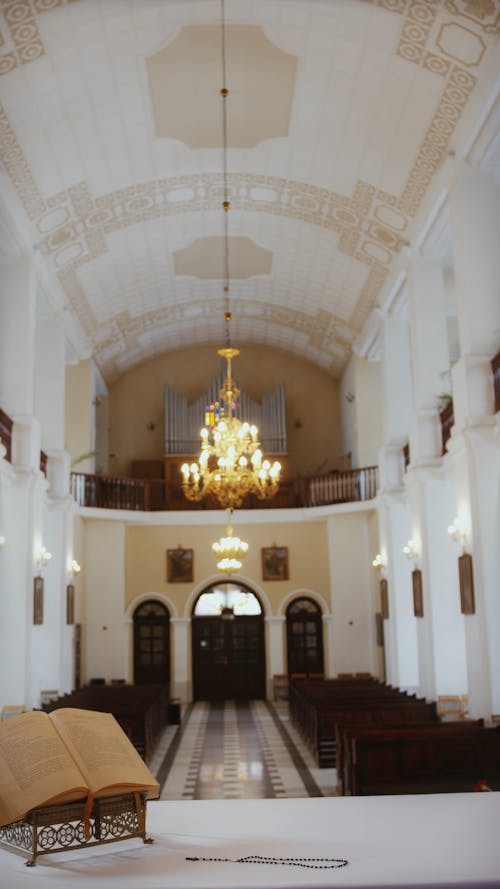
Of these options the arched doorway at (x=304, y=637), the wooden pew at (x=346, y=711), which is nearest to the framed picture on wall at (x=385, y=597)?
the wooden pew at (x=346, y=711)

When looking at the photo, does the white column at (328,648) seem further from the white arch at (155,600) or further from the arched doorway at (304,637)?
the white arch at (155,600)

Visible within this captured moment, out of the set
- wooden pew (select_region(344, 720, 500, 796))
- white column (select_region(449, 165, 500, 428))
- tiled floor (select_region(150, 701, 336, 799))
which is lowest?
tiled floor (select_region(150, 701, 336, 799))

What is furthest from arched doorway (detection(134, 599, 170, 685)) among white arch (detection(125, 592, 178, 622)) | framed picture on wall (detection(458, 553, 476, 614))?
framed picture on wall (detection(458, 553, 476, 614))

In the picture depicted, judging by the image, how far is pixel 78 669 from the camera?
65.4ft

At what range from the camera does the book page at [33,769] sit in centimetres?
296

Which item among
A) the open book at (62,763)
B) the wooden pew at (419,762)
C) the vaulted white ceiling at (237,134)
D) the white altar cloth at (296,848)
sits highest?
the vaulted white ceiling at (237,134)

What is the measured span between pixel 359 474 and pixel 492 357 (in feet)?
32.6

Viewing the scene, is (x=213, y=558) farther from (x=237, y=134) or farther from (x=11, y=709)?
(x=237, y=134)

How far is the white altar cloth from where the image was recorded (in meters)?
2.68

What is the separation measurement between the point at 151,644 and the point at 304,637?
3.99 m

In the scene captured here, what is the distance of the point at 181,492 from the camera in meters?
22.7

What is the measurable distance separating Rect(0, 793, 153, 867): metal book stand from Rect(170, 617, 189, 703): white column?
763 inches

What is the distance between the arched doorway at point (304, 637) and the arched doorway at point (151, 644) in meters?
3.20

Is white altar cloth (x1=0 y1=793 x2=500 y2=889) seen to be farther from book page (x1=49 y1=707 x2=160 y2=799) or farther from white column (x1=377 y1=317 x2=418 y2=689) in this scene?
white column (x1=377 y1=317 x2=418 y2=689)
